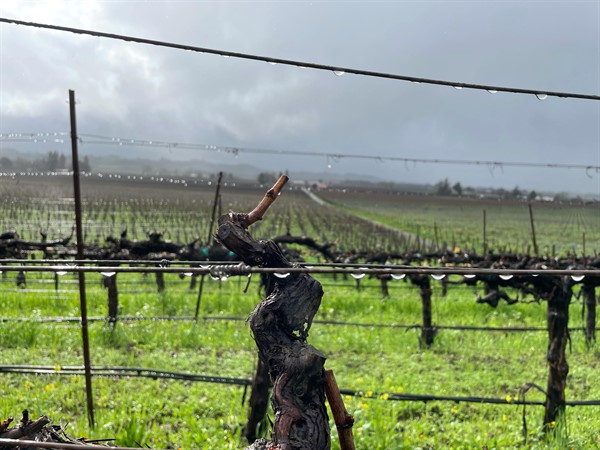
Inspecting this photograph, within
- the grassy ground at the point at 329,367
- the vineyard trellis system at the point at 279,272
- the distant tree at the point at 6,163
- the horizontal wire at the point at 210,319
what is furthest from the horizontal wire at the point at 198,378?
the distant tree at the point at 6,163

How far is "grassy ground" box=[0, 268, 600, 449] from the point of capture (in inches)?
203

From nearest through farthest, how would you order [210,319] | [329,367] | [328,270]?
1. [328,270]
2. [329,367]
3. [210,319]

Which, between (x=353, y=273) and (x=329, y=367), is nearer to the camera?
(x=353, y=273)

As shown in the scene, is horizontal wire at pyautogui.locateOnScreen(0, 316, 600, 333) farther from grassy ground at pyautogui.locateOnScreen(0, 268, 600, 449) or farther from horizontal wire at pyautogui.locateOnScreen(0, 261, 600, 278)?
horizontal wire at pyautogui.locateOnScreen(0, 261, 600, 278)

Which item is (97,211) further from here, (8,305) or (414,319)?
(414,319)

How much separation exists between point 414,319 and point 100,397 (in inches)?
243

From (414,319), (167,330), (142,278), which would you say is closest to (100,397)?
(167,330)

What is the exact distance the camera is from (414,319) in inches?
396

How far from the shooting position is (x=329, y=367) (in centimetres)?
738

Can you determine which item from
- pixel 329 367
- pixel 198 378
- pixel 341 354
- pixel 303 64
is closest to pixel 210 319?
pixel 341 354

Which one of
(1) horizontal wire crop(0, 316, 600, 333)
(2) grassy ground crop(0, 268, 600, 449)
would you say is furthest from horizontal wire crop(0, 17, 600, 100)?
(1) horizontal wire crop(0, 316, 600, 333)

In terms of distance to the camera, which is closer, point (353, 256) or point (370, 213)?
point (353, 256)

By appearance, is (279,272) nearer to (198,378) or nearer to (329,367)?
(198,378)

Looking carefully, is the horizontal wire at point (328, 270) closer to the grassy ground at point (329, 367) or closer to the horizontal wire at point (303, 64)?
the horizontal wire at point (303, 64)
